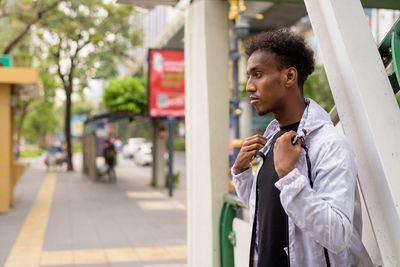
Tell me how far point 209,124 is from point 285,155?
7.41 feet

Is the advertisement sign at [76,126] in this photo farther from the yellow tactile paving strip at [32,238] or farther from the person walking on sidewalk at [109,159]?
the yellow tactile paving strip at [32,238]

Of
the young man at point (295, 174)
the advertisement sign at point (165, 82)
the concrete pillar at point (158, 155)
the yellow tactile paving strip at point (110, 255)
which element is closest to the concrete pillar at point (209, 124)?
the young man at point (295, 174)

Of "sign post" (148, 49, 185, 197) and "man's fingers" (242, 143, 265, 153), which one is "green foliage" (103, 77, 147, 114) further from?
"man's fingers" (242, 143, 265, 153)

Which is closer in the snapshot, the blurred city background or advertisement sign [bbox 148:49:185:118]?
the blurred city background

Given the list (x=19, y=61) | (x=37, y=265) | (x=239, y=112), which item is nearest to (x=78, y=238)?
(x=37, y=265)

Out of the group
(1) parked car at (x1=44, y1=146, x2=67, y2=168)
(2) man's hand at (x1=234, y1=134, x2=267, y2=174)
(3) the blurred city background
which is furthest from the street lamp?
(1) parked car at (x1=44, y1=146, x2=67, y2=168)

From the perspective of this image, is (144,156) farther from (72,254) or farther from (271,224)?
(271,224)

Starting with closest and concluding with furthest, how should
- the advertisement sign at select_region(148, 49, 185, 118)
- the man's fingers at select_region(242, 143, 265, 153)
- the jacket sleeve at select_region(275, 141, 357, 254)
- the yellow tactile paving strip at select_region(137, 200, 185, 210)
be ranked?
the jacket sleeve at select_region(275, 141, 357, 254)
the man's fingers at select_region(242, 143, 265, 153)
the yellow tactile paving strip at select_region(137, 200, 185, 210)
the advertisement sign at select_region(148, 49, 185, 118)

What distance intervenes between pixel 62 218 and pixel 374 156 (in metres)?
9.53

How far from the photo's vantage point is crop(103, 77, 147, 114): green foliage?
674 inches

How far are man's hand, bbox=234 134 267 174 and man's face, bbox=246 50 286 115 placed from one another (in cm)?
15

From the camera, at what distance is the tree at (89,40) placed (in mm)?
18469

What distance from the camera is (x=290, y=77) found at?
6.61 feet

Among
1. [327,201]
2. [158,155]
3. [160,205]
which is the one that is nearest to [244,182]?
[327,201]
